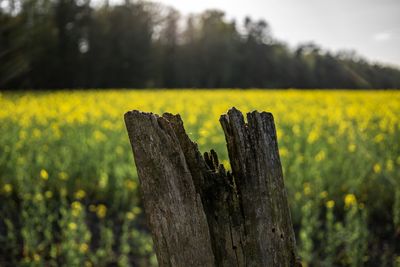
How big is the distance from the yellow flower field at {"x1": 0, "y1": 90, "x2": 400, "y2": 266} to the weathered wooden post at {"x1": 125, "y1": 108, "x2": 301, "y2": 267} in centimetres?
205

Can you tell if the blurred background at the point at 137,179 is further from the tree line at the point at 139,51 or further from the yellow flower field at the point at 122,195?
the tree line at the point at 139,51

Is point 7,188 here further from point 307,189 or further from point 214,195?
point 214,195

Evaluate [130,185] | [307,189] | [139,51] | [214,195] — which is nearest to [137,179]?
[130,185]

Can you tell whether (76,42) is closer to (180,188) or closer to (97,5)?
(97,5)

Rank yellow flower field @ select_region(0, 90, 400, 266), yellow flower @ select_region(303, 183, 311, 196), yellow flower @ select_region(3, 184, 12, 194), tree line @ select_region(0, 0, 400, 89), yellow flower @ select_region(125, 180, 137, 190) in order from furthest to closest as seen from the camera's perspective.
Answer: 1. tree line @ select_region(0, 0, 400, 89)
2. yellow flower @ select_region(125, 180, 137, 190)
3. yellow flower @ select_region(303, 183, 311, 196)
4. yellow flower @ select_region(3, 184, 12, 194)
5. yellow flower field @ select_region(0, 90, 400, 266)

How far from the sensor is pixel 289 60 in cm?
3112

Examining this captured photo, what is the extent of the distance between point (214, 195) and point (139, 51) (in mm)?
30196

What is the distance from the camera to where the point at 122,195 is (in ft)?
15.6

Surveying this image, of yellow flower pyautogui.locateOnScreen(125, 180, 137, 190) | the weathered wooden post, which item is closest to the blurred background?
yellow flower pyautogui.locateOnScreen(125, 180, 137, 190)

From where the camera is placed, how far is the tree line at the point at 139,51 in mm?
23167

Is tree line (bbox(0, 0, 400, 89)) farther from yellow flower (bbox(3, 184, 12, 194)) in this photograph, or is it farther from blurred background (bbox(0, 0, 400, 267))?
yellow flower (bbox(3, 184, 12, 194))

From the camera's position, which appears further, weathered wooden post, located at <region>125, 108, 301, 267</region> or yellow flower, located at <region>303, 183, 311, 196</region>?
yellow flower, located at <region>303, 183, 311, 196</region>

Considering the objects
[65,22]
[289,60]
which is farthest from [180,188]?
[289,60]

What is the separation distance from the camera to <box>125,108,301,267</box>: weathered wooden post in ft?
4.16
